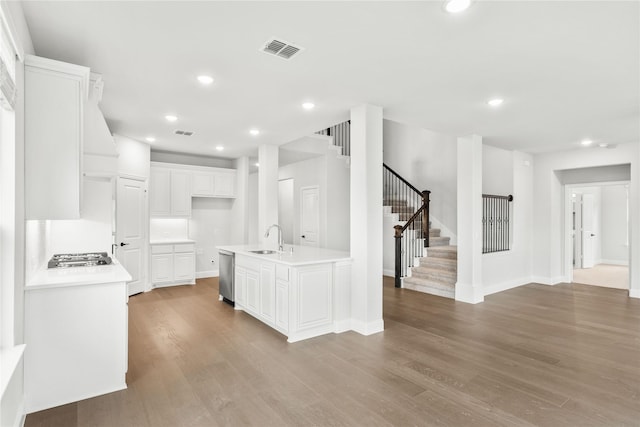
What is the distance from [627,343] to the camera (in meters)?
3.76

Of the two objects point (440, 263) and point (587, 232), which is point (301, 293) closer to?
point (440, 263)

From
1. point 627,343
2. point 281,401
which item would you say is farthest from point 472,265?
point 281,401

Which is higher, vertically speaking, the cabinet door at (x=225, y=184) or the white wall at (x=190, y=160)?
the white wall at (x=190, y=160)

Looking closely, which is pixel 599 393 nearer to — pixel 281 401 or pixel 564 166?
pixel 281 401

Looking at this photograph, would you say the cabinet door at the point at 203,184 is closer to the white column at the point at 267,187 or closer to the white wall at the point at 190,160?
the white wall at the point at 190,160

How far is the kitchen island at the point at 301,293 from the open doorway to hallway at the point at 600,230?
7.30 metres

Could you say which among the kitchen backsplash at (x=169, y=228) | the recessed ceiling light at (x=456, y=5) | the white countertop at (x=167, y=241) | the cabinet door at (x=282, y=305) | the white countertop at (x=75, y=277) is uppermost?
the recessed ceiling light at (x=456, y=5)

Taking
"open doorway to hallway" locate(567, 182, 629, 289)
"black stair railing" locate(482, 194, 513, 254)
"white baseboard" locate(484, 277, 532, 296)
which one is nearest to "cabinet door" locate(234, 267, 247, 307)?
"white baseboard" locate(484, 277, 532, 296)

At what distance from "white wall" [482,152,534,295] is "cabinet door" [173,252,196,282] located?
575 centimetres


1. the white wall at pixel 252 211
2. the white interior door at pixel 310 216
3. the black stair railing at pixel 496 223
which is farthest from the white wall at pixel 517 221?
the white wall at pixel 252 211

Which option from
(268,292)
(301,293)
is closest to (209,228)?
(268,292)

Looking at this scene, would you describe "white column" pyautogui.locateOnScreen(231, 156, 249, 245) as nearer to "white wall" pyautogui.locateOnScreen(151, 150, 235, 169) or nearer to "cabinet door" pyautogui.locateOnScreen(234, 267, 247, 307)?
"white wall" pyautogui.locateOnScreen(151, 150, 235, 169)

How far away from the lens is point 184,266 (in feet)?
22.0

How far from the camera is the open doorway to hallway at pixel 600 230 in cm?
873
